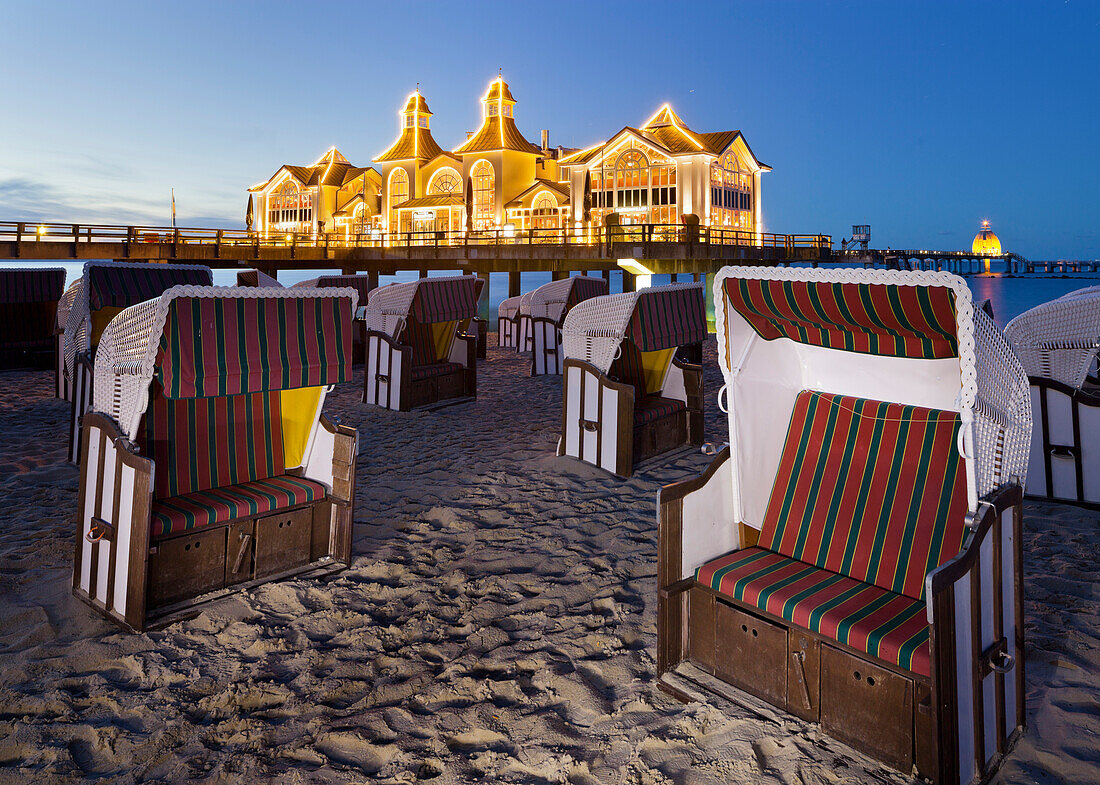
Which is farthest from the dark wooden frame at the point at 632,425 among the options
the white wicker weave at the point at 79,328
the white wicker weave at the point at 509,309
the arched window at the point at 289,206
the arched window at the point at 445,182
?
the arched window at the point at 289,206

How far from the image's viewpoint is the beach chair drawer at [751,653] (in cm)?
297

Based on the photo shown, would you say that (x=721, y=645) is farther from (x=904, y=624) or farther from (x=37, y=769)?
(x=37, y=769)

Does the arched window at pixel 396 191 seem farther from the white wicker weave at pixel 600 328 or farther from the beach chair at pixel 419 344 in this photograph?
the white wicker weave at pixel 600 328

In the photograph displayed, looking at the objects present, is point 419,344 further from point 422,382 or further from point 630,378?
point 630,378

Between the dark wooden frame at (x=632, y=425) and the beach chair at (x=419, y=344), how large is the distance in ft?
9.42

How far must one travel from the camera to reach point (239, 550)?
163 inches

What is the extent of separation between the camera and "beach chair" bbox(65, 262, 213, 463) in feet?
21.1

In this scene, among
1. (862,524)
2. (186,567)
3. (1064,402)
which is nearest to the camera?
(862,524)

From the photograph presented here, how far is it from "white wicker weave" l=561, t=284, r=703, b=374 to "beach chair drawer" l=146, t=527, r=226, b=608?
11.6ft

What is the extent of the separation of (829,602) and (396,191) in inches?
1688

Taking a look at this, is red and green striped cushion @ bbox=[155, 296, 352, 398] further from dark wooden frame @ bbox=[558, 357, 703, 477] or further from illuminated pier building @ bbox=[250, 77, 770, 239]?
illuminated pier building @ bbox=[250, 77, 770, 239]

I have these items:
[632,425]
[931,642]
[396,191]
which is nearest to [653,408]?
[632,425]

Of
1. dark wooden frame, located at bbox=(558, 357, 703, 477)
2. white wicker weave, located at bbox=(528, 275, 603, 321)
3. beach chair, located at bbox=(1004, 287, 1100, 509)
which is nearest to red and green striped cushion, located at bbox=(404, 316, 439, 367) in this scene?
white wicker weave, located at bbox=(528, 275, 603, 321)

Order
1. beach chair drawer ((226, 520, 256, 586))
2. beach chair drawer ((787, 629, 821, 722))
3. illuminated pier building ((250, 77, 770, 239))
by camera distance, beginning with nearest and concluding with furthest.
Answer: beach chair drawer ((787, 629, 821, 722)), beach chair drawer ((226, 520, 256, 586)), illuminated pier building ((250, 77, 770, 239))
